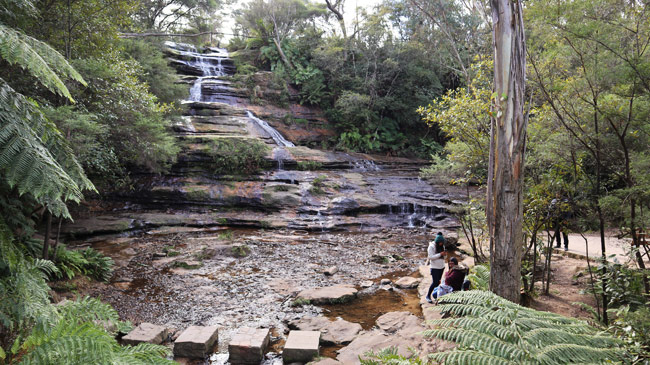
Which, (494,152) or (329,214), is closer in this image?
(494,152)

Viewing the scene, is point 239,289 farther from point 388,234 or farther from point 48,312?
point 388,234

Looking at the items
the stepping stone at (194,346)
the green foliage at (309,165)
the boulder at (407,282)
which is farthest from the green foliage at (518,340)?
the green foliage at (309,165)

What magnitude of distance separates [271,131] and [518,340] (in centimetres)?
1999

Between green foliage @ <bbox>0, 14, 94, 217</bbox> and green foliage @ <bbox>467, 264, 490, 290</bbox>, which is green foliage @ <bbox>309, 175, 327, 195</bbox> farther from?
green foliage @ <bbox>0, 14, 94, 217</bbox>

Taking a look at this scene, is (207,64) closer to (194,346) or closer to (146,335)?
(146,335)

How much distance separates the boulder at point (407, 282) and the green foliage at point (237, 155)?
10.6 meters

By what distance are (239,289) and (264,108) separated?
17.9m

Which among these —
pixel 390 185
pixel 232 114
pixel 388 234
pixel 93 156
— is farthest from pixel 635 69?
pixel 232 114

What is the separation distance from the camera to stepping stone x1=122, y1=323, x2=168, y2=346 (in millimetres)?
4570

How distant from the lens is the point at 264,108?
76.7 feet

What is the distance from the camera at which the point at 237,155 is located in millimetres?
16359

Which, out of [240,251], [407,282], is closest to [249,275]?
[240,251]

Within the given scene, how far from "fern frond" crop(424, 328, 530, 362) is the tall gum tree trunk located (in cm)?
161

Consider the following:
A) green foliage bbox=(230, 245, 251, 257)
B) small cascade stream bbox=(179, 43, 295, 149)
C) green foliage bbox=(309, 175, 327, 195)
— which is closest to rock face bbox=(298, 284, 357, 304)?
green foliage bbox=(230, 245, 251, 257)
